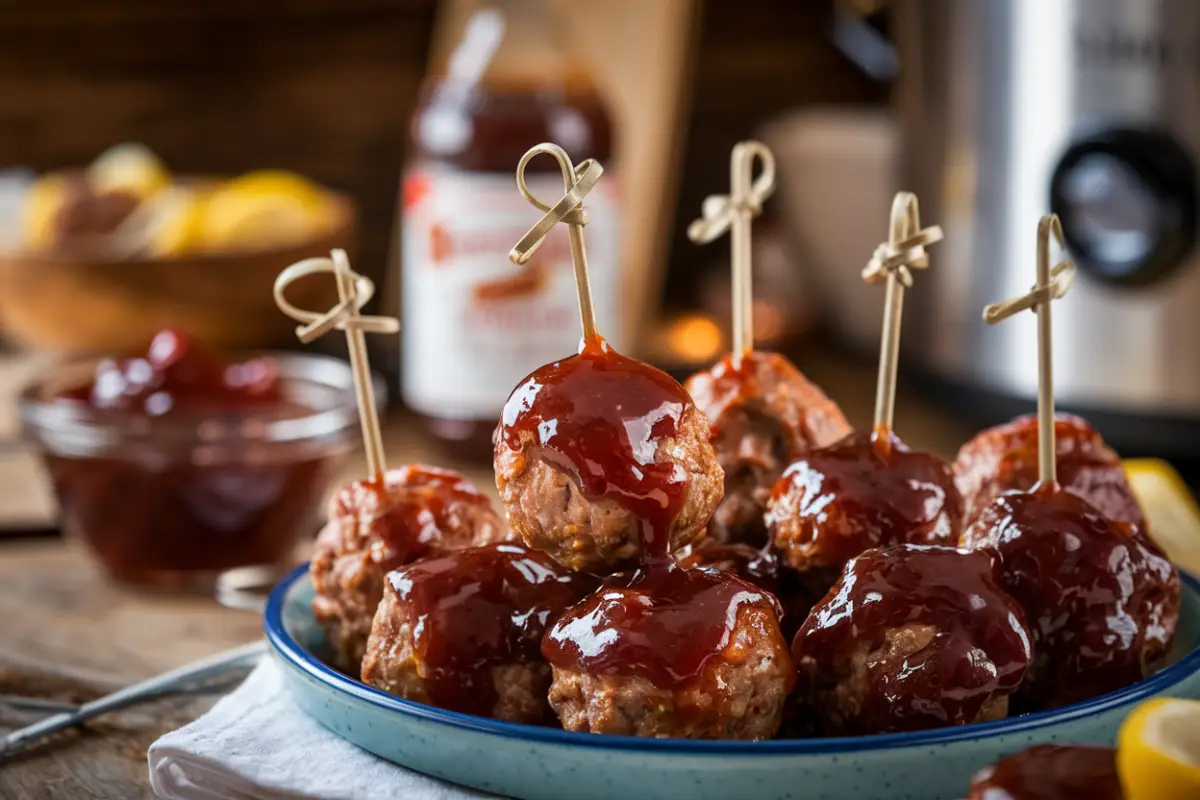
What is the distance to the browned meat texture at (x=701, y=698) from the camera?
0.91 meters

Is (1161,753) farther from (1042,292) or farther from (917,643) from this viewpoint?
(1042,292)

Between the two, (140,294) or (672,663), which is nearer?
(672,663)

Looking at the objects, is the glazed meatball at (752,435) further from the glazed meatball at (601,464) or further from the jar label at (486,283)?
the jar label at (486,283)

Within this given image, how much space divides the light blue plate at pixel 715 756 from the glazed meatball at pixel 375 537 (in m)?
0.14

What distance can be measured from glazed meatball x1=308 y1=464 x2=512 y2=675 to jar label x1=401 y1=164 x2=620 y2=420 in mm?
990

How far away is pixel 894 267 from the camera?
108 centimetres

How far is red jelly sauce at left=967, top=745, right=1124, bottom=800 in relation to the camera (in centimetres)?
79

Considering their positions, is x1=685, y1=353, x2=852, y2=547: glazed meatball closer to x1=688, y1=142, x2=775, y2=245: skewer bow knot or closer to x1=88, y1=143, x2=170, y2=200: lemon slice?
x1=688, y1=142, x2=775, y2=245: skewer bow knot

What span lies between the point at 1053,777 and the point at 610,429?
0.32 meters

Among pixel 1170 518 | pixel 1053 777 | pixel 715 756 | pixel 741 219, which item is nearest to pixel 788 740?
pixel 715 756

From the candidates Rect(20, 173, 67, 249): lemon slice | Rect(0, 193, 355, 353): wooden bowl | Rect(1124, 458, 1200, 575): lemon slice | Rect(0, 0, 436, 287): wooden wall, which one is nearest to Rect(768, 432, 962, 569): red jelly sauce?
Rect(1124, 458, 1200, 575): lemon slice

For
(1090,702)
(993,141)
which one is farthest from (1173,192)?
(1090,702)

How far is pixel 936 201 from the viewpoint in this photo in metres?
2.27

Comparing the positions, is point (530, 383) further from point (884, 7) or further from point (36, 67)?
point (36, 67)
